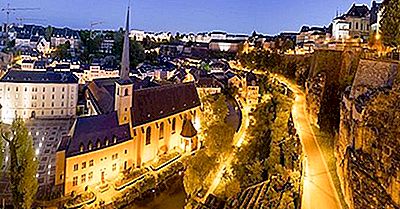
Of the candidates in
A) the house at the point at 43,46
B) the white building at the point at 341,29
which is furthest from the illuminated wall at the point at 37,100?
the house at the point at 43,46

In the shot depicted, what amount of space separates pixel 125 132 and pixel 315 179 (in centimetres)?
1216

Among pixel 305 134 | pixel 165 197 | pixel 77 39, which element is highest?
pixel 77 39

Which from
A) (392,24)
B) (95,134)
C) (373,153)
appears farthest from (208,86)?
(373,153)

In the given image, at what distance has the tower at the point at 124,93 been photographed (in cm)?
2283

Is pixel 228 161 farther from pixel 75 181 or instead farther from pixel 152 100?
pixel 152 100

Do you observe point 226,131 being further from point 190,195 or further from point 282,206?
point 282,206

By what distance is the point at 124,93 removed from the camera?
906 inches

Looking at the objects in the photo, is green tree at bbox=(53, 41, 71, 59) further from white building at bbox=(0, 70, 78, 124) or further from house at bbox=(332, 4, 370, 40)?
house at bbox=(332, 4, 370, 40)

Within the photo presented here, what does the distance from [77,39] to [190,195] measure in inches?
2368

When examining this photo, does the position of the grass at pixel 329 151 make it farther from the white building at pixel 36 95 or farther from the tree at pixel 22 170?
the white building at pixel 36 95

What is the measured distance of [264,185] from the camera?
13.9 meters

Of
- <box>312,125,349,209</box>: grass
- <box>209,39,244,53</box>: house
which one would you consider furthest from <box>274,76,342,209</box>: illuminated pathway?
<box>209,39,244,53</box>: house

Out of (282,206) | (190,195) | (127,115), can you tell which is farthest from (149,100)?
(282,206)

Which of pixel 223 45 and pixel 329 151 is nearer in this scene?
pixel 329 151
